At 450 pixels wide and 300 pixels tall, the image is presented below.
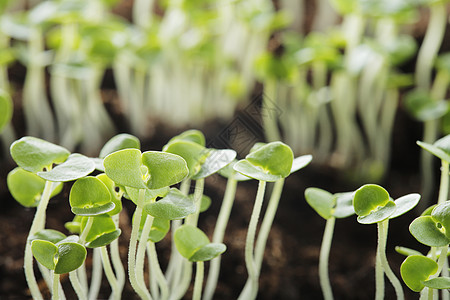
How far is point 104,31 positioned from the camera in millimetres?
1299

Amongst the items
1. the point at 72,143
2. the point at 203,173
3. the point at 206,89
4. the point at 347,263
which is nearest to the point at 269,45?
the point at 206,89

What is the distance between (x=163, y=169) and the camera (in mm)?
614

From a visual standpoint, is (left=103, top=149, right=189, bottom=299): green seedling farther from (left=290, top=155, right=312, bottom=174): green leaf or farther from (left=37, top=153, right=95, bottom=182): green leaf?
(left=290, top=155, right=312, bottom=174): green leaf

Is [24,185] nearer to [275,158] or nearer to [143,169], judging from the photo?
[143,169]

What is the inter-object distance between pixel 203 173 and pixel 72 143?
77 cm

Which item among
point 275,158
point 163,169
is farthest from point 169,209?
point 275,158

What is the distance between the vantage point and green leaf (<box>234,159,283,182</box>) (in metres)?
0.64

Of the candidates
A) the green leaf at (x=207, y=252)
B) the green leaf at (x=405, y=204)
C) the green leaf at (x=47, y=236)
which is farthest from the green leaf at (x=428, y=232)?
the green leaf at (x=47, y=236)

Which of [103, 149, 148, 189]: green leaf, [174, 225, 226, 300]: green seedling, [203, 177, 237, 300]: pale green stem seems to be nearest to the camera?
[103, 149, 148, 189]: green leaf

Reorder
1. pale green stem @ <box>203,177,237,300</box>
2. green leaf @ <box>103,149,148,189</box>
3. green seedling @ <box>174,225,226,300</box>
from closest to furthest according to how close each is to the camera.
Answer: green leaf @ <box>103,149,148,189</box>, green seedling @ <box>174,225,226,300</box>, pale green stem @ <box>203,177,237,300</box>

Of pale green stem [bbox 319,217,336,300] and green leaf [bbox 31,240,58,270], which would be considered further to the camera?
pale green stem [bbox 319,217,336,300]

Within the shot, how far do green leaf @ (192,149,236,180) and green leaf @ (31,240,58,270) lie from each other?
0.65 ft

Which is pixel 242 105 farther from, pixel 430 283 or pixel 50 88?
pixel 430 283

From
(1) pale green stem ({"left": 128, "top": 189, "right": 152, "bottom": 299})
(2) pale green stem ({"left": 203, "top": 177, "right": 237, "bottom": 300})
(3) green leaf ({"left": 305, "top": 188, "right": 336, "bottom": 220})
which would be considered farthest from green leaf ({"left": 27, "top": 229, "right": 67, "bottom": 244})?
(3) green leaf ({"left": 305, "top": 188, "right": 336, "bottom": 220})
